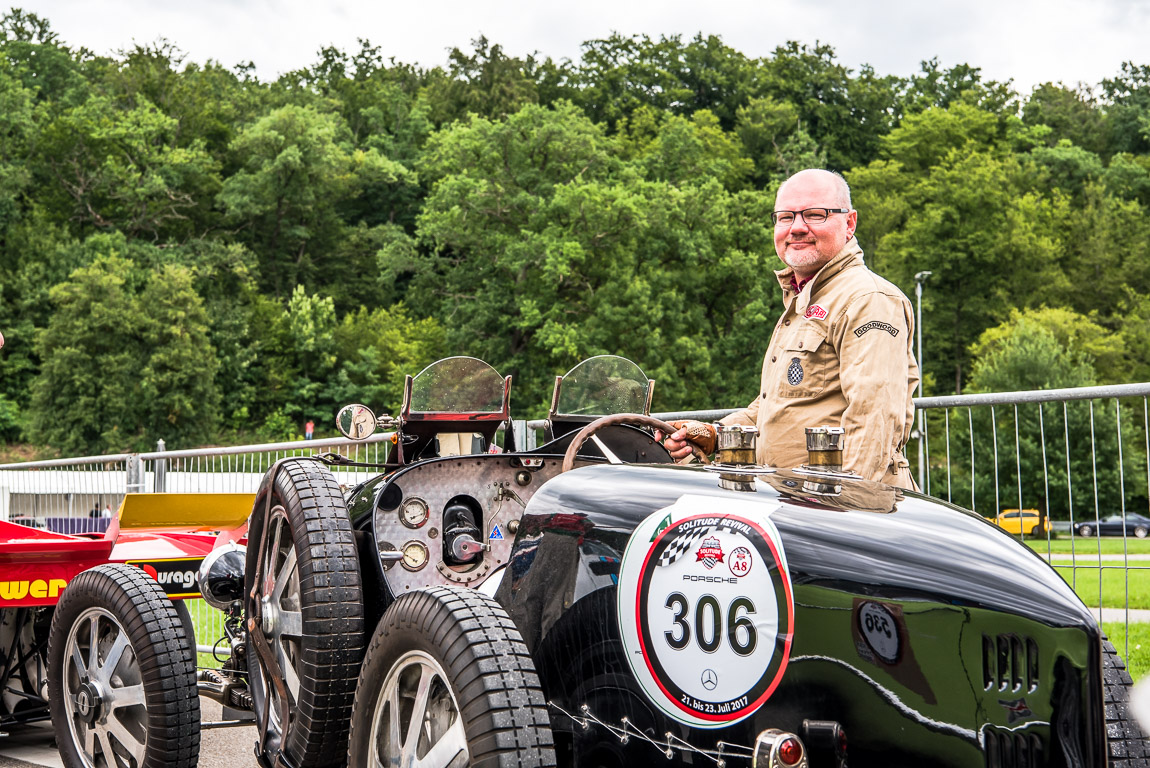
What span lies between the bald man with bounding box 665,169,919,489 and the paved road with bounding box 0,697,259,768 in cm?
288

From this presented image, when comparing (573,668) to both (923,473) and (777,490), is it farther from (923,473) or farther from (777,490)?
(923,473)

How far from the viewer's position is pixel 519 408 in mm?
49250

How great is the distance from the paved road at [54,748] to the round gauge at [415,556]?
172 centimetres

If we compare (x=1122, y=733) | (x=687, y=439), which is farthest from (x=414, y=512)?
(x=1122, y=733)

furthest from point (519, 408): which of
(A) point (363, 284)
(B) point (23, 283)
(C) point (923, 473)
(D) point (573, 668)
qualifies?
(D) point (573, 668)

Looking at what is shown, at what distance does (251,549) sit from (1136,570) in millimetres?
3791

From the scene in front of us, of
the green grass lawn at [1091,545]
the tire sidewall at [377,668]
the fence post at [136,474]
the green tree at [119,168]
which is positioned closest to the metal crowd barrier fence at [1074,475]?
the green grass lawn at [1091,545]

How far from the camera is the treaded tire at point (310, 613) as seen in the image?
354 centimetres

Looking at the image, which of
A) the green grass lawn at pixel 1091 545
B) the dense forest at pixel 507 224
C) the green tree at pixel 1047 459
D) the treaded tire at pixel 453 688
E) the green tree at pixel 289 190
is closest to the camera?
the treaded tire at pixel 453 688

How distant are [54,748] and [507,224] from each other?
1783 inches

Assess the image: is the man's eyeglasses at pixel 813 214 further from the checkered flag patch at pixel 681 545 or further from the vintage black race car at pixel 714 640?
the checkered flag patch at pixel 681 545

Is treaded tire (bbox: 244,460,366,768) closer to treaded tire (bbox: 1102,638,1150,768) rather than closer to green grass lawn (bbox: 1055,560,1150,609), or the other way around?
treaded tire (bbox: 1102,638,1150,768)

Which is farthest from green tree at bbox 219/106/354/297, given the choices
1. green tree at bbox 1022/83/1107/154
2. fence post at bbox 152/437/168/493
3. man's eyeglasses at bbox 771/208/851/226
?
man's eyeglasses at bbox 771/208/851/226

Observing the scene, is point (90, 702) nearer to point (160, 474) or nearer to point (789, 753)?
point (789, 753)
